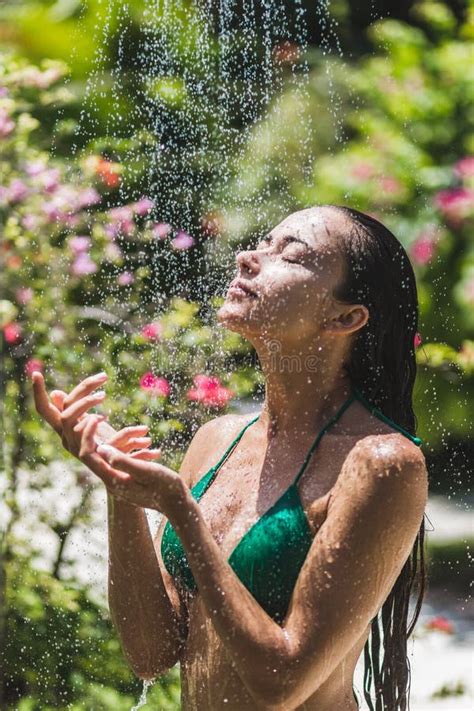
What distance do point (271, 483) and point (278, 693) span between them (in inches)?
13.3

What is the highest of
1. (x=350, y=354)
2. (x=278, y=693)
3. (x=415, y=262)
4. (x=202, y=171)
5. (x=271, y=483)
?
(x=350, y=354)

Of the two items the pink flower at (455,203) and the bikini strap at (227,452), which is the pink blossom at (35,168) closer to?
the pink flower at (455,203)

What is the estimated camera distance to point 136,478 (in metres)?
1.78

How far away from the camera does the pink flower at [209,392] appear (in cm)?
442

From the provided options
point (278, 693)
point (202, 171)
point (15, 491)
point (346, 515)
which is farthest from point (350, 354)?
point (202, 171)

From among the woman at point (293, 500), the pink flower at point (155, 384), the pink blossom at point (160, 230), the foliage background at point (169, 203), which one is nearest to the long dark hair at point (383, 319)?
the woman at point (293, 500)

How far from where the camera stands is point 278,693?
184 centimetres

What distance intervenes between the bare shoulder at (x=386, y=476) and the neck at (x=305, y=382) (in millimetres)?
136

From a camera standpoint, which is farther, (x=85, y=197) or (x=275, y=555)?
(x=85, y=197)

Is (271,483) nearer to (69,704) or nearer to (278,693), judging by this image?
(278,693)

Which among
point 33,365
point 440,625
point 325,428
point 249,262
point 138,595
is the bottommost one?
point 440,625

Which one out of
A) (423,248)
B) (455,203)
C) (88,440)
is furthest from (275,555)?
(455,203)

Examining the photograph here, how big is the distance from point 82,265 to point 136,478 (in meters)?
3.22

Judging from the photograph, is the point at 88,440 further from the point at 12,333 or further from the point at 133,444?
the point at 12,333
